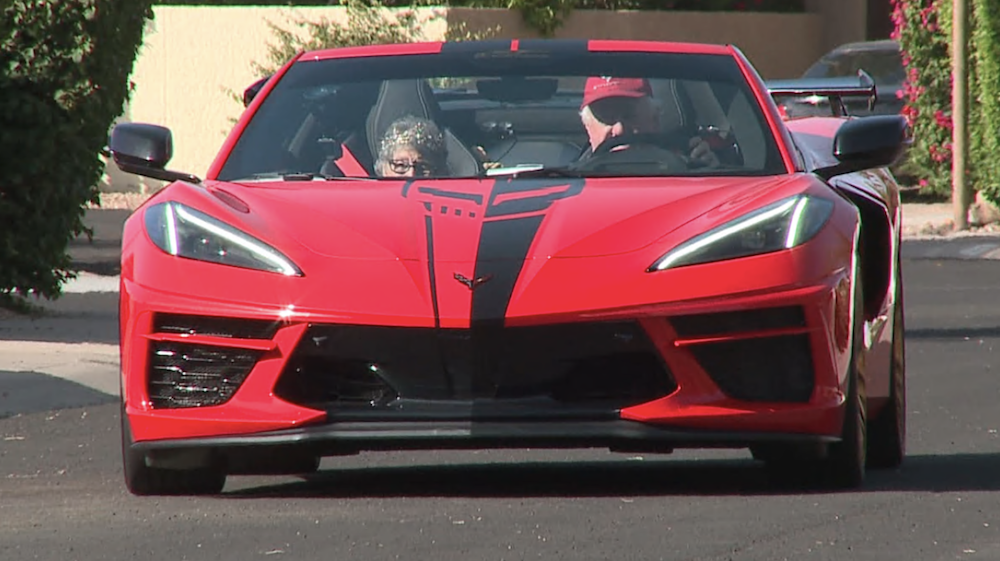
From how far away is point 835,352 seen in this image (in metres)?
6.46

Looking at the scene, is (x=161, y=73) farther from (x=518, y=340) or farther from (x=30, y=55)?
(x=518, y=340)

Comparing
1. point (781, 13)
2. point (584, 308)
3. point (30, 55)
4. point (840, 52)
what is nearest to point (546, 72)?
point (584, 308)

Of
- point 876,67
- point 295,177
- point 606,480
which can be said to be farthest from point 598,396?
point 876,67

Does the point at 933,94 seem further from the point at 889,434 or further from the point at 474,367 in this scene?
the point at 474,367

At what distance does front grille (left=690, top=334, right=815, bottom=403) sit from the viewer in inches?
250

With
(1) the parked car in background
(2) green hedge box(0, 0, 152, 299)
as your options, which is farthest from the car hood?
(1) the parked car in background

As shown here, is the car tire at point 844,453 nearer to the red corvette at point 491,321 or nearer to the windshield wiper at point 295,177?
the red corvette at point 491,321

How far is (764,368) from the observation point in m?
6.40

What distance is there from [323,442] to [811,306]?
4.45ft

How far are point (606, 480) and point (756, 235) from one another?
3.66 feet

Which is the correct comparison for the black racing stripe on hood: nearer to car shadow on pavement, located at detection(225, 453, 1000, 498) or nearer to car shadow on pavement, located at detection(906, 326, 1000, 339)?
car shadow on pavement, located at detection(225, 453, 1000, 498)

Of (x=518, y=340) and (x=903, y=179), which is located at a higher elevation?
(x=518, y=340)

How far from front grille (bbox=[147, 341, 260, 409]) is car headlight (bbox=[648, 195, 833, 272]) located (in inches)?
45.2

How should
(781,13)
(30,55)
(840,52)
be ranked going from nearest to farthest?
1. (30,55)
2. (840,52)
3. (781,13)
